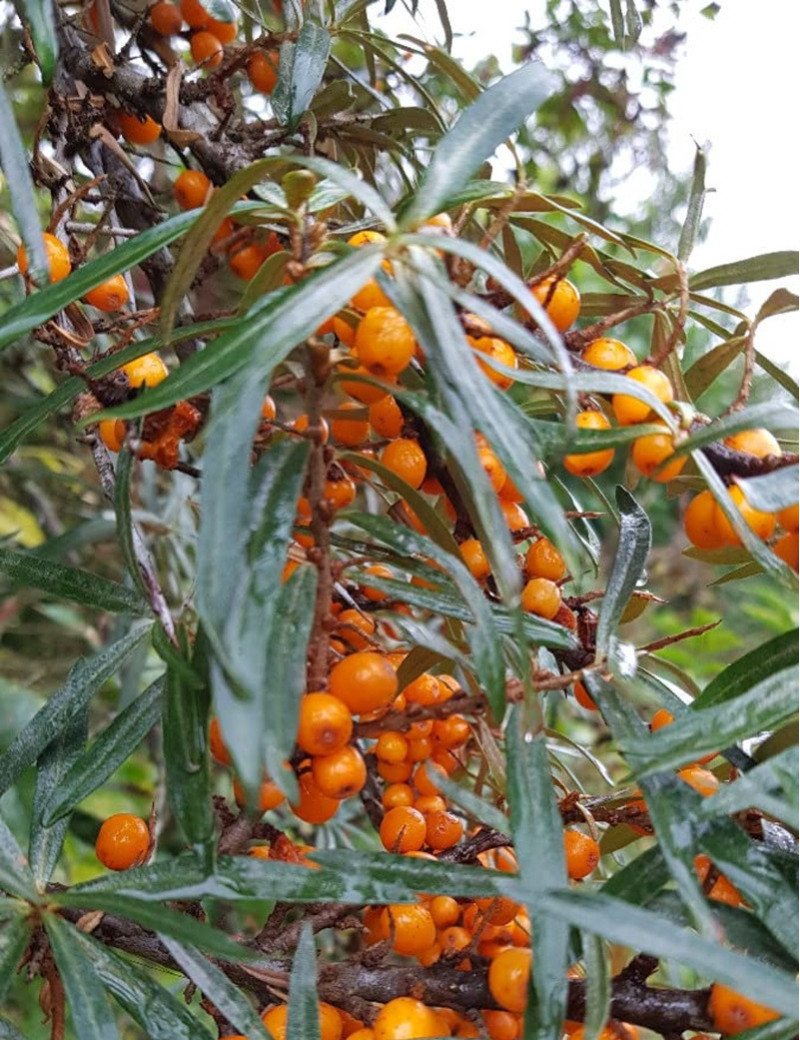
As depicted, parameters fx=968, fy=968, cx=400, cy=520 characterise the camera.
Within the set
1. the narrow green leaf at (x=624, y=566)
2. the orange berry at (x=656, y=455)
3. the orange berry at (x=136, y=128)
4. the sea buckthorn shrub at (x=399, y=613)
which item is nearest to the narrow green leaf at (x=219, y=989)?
the sea buckthorn shrub at (x=399, y=613)

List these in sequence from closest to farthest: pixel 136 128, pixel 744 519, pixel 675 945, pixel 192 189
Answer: pixel 675 945 → pixel 744 519 → pixel 192 189 → pixel 136 128

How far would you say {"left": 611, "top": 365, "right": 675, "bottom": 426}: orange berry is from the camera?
2.07ft

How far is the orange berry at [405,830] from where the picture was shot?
0.75 m

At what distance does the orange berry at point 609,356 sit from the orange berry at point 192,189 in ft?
1.45

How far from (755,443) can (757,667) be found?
14cm

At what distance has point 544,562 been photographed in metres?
0.74

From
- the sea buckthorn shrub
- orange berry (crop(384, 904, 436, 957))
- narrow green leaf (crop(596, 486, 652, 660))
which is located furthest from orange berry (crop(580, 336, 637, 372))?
orange berry (crop(384, 904, 436, 957))

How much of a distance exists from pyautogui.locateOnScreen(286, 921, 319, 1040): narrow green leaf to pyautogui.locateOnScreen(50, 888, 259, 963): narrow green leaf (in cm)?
4

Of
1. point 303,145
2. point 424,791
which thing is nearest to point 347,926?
point 424,791

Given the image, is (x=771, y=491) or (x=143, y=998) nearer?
(x=771, y=491)

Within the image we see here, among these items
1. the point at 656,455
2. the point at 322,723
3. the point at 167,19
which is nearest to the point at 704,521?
the point at 656,455

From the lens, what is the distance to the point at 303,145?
0.90 meters

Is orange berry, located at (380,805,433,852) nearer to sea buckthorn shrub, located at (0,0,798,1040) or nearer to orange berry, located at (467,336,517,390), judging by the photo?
sea buckthorn shrub, located at (0,0,798,1040)

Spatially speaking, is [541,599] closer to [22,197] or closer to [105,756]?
[105,756]
